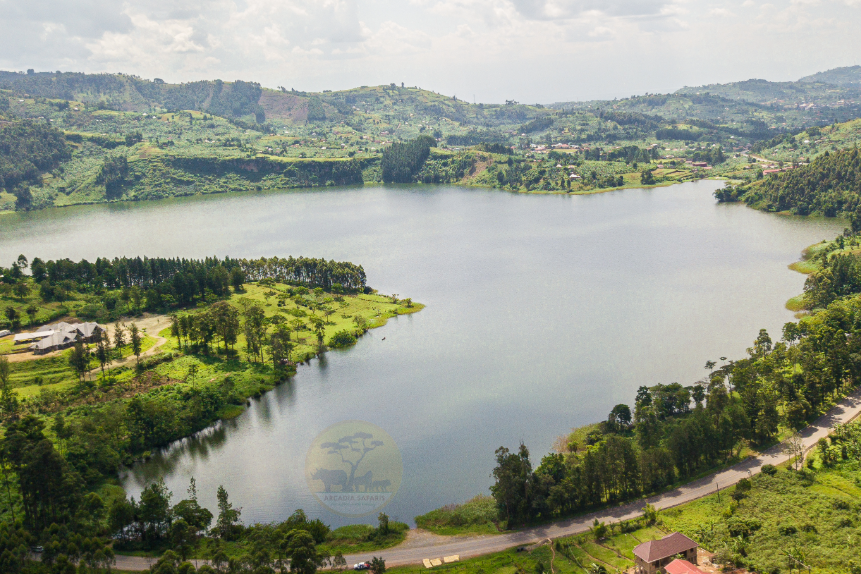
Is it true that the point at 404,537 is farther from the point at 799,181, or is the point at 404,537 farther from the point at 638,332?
the point at 799,181

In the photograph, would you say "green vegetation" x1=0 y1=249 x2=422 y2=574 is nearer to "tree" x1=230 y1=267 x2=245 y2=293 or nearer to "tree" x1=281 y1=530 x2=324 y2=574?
"tree" x1=281 y1=530 x2=324 y2=574

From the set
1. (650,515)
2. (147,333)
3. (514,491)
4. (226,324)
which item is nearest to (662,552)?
(650,515)

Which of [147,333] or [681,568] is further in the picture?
[147,333]

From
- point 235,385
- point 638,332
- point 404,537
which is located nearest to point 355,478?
point 404,537

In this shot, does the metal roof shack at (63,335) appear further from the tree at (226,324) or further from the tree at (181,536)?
the tree at (181,536)

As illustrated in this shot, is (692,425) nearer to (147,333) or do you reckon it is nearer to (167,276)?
(147,333)
